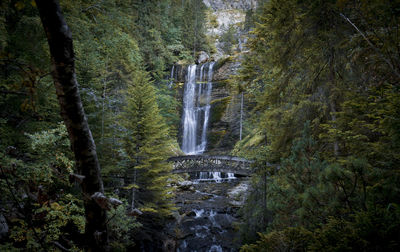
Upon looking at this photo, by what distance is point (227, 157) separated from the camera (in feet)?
47.8

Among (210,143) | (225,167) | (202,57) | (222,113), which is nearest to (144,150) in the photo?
(225,167)

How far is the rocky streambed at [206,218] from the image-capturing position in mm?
8930

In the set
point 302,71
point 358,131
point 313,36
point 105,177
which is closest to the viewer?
point 358,131

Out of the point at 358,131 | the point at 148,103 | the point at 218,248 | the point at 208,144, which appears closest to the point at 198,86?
the point at 208,144

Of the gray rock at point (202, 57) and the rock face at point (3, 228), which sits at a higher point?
the gray rock at point (202, 57)

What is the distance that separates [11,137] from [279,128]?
Answer: 25.0 ft

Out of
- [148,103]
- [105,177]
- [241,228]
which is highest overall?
[148,103]

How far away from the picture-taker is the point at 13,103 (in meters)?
6.27

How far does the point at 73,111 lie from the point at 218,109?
82.6ft

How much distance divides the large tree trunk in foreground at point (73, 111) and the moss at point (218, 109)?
24569mm

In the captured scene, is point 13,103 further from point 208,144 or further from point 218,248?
point 208,144

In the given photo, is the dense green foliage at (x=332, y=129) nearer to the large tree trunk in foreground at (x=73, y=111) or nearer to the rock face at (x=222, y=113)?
the large tree trunk in foreground at (x=73, y=111)

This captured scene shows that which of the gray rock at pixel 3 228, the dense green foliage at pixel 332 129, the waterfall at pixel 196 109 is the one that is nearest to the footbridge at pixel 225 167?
the dense green foliage at pixel 332 129

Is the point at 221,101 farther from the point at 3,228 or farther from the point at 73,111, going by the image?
the point at 73,111
